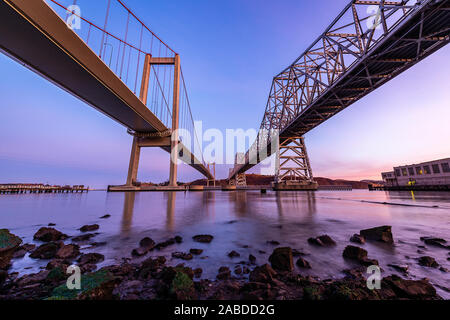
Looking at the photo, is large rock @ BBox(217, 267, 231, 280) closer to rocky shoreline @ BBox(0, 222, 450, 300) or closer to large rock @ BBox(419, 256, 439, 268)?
rocky shoreline @ BBox(0, 222, 450, 300)

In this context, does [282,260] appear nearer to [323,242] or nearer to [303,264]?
[303,264]

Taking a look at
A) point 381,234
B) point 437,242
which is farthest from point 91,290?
point 437,242

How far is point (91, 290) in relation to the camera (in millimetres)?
1380

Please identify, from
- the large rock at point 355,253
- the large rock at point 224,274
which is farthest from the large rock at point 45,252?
the large rock at point 355,253

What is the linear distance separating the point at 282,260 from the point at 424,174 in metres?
70.5

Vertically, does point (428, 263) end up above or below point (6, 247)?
below

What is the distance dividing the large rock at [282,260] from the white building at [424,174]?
57.4m

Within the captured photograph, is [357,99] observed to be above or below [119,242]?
above

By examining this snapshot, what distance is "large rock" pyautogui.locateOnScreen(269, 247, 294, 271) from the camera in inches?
81.1

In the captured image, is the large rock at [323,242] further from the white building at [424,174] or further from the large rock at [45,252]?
the white building at [424,174]
